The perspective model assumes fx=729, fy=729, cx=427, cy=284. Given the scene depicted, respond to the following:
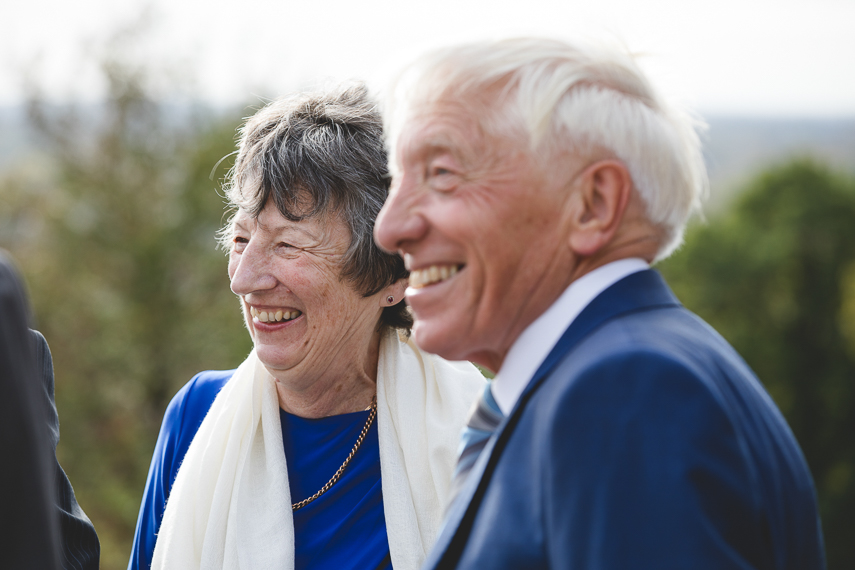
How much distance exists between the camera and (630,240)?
1329mm

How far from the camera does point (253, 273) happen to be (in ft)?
7.68

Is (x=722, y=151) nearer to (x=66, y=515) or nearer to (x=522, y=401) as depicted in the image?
(x=522, y=401)

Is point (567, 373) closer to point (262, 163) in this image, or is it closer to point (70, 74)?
point (262, 163)

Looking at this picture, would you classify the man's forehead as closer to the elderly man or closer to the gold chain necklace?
the elderly man

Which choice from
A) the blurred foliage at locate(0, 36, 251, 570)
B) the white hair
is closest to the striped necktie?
the white hair

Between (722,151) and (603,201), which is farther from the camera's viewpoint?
(722,151)

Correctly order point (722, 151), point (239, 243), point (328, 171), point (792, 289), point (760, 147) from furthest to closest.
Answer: point (760, 147), point (792, 289), point (722, 151), point (239, 243), point (328, 171)

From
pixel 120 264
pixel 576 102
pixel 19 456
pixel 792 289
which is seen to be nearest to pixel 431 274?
pixel 576 102

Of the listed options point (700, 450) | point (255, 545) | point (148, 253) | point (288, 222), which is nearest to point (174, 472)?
point (255, 545)

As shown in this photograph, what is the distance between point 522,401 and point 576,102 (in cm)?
53

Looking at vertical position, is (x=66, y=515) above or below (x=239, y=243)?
below

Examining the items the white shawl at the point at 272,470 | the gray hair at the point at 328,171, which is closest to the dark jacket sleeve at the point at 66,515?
the white shawl at the point at 272,470

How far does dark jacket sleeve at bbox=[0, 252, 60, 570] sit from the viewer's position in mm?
1104

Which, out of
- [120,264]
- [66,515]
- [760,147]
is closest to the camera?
[66,515]
